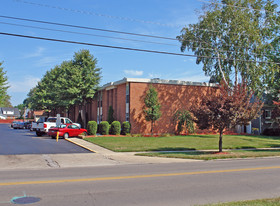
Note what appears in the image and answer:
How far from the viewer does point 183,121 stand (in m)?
31.4

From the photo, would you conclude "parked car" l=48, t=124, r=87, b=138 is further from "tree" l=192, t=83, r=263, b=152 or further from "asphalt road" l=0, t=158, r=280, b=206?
→ "asphalt road" l=0, t=158, r=280, b=206

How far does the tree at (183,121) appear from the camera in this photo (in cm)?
3132

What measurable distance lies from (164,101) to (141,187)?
23710 mm

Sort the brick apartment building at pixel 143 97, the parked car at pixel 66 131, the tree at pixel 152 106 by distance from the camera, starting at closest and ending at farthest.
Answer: the parked car at pixel 66 131 < the tree at pixel 152 106 < the brick apartment building at pixel 143 97

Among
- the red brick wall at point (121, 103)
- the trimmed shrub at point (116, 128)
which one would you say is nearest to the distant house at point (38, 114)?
the red brick wall at point (121, 103)

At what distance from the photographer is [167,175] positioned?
412 inches

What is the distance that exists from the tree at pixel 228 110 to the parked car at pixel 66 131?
45.3 ft

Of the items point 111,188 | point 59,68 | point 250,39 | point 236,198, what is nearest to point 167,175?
point 111,188

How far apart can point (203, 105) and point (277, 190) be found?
10.6 m

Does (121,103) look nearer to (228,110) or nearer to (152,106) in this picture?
(152,106)

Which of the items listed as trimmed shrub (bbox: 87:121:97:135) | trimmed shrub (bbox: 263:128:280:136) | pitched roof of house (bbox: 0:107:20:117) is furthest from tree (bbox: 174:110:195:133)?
pitched roof of house (bbox: 0:107:20:117)

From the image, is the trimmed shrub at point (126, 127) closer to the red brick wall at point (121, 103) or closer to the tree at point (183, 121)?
the red brick wall at point (121, 103)

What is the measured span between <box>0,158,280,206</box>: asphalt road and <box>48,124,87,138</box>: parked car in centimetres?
1586

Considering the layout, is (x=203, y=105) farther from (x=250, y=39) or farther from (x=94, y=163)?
(x=250, y=39)
